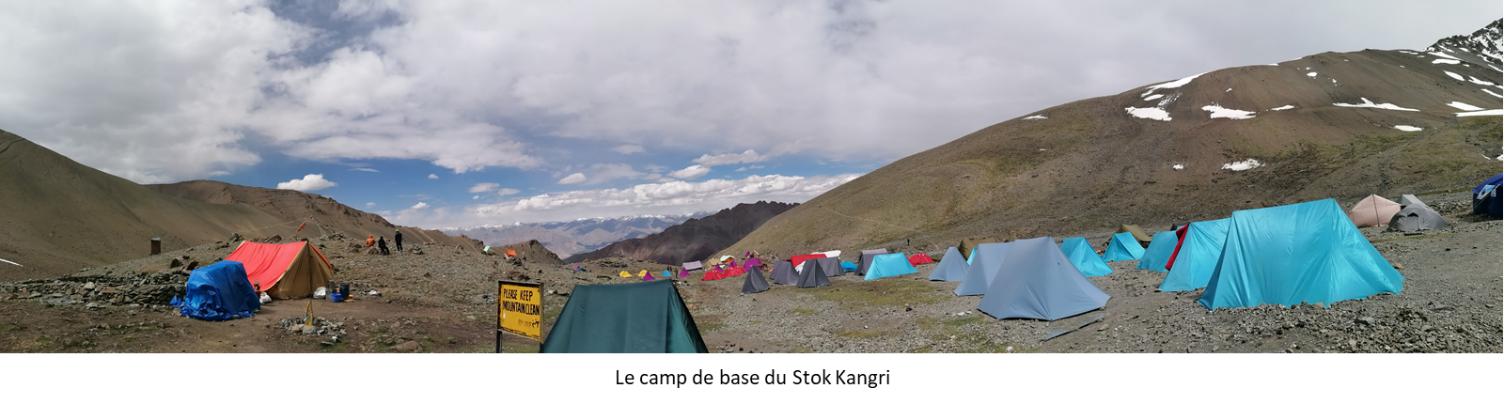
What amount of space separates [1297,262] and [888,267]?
2223cm

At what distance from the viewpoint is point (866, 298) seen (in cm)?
2230

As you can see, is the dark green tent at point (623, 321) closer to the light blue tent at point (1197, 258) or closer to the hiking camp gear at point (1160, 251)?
the light blue tent at point (1197, 258)

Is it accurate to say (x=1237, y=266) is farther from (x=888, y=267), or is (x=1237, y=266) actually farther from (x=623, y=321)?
(x=888, y=267)

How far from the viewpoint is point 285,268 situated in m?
17.1

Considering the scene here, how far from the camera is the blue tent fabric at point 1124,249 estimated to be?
88.6 ft

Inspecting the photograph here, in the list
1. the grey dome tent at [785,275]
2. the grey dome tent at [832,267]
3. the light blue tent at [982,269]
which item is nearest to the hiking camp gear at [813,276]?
the grey dome tent at [785,275]

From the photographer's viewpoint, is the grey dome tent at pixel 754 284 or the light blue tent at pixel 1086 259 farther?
the grey dome tent at pixel 754 284

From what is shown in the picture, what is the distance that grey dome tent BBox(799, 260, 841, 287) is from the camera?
28922mm

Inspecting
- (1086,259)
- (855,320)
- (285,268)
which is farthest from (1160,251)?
(285,268)

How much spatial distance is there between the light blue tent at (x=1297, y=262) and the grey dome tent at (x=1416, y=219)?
17512mm

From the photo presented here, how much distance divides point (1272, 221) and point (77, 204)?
74294mm

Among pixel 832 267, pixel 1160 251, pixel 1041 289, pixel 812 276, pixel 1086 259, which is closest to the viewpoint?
pixel 1041 289
